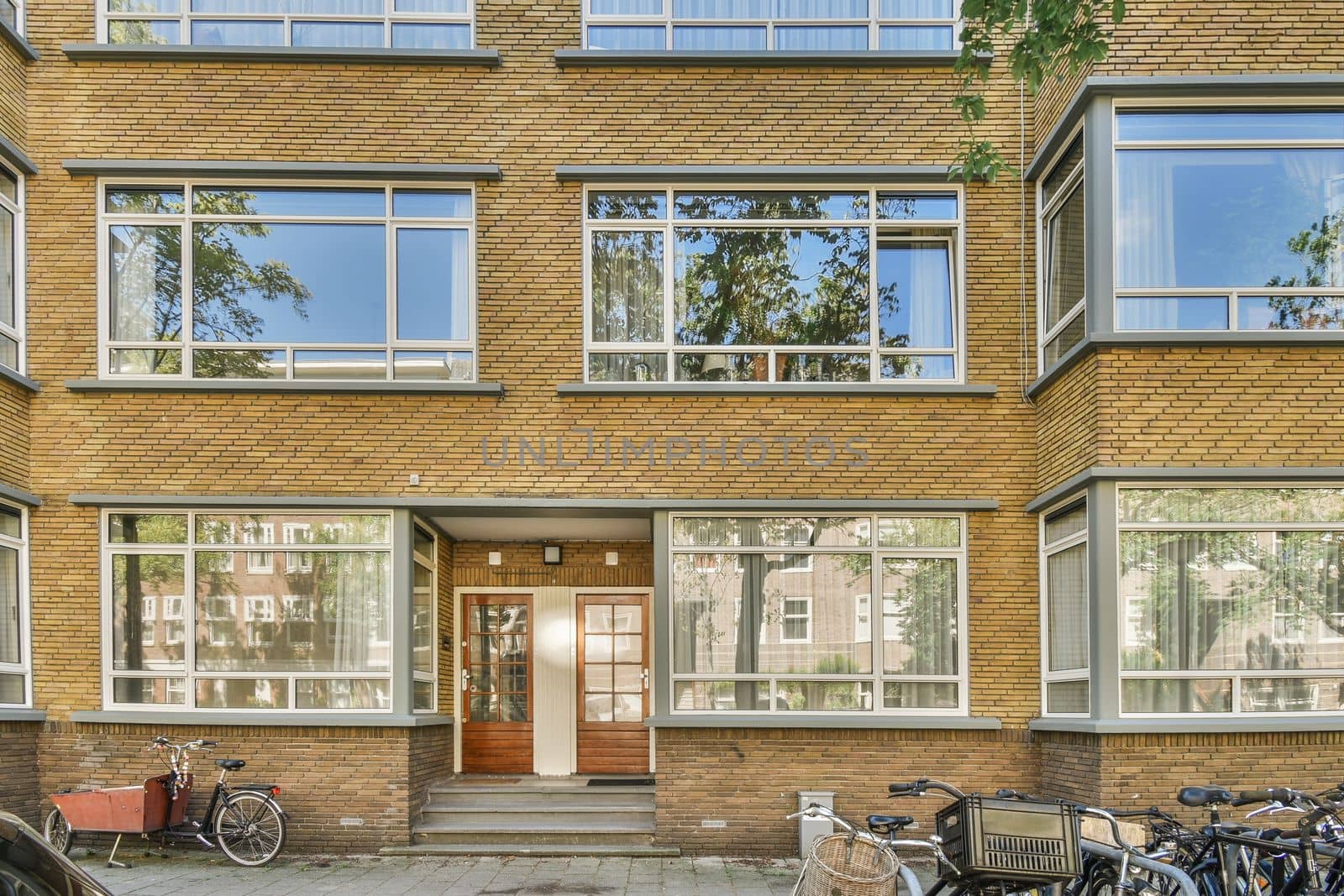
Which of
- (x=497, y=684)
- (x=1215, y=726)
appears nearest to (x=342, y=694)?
(x=497, y=684)

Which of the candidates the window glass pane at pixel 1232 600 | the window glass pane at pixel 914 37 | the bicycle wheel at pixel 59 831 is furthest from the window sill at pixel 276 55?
the window glass pane at pixel 1232 600

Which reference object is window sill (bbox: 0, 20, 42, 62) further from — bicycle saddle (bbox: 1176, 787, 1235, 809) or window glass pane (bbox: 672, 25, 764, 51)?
bicycle saddle (bbox: 1176, 787, 1235, 809)

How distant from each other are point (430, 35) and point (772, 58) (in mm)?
3432

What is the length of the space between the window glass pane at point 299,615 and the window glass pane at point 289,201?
333 centimetres

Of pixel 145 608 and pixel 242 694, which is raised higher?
pixel 145 608

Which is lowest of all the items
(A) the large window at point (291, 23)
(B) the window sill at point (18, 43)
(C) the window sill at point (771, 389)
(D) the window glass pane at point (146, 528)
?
(D) the window glass pane at point (146, 528)

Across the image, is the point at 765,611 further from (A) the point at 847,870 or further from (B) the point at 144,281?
(B) the point at 144,281

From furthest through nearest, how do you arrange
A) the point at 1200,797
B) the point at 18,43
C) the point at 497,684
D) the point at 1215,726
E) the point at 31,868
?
the point at 497,684, the point at 18,43, the point at 1215,726, the point at 1200,797, the point at 31,868

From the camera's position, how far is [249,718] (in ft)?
33.9

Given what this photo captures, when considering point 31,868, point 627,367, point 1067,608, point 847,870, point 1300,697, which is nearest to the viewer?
point 31,868

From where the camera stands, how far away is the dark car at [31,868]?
9.62 feet

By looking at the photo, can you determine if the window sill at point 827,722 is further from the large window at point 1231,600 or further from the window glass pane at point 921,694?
the large window at point 1231,600

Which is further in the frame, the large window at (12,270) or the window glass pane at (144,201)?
the window glass pane at (144,201)

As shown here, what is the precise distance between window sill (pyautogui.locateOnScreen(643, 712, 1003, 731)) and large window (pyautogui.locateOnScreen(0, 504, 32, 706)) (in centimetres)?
591
